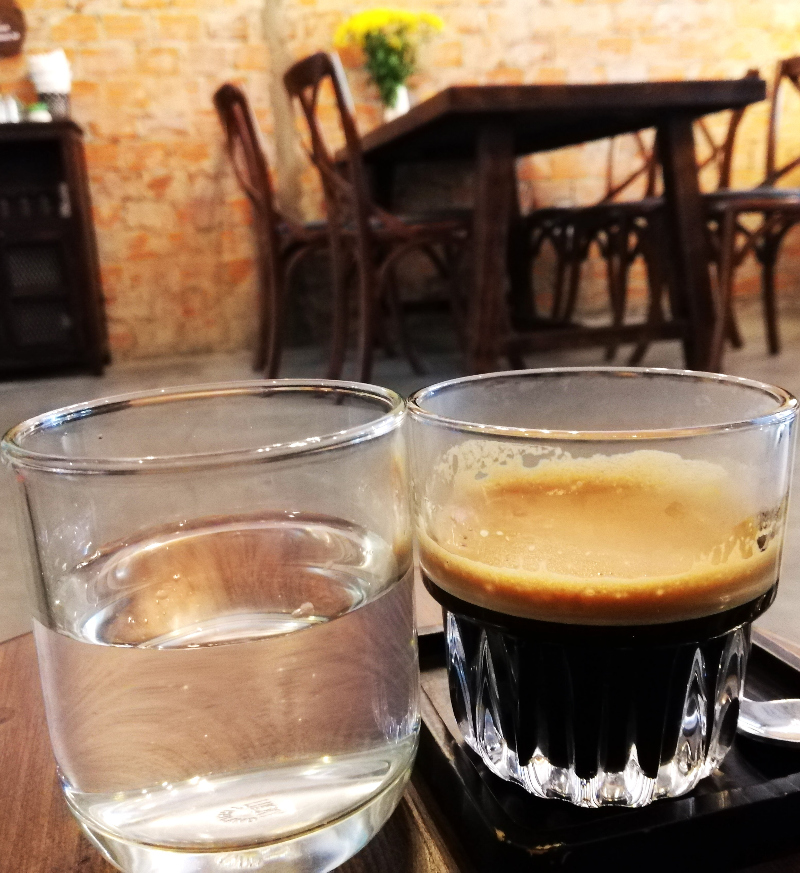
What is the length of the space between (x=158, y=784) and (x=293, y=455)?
111mm

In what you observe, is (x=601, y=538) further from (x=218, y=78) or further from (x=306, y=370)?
(x=218, y=78)

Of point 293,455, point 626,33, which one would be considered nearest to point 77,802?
point 293,455

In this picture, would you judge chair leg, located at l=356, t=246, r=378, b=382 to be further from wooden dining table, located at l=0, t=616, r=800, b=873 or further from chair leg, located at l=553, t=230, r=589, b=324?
wooden dining table, located at l=0, t=616, r=800, b=873

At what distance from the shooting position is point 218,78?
3256 mm

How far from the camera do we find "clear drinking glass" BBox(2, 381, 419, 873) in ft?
0.84

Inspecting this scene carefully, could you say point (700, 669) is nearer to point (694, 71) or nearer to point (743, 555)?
point (743, 555)

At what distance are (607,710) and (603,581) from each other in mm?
56

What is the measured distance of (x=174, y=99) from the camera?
3.22m

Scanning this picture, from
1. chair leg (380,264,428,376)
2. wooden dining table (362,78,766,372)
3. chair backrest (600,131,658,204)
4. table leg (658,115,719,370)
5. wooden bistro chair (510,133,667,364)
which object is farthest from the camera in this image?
chair backrest (600,131,658,204)

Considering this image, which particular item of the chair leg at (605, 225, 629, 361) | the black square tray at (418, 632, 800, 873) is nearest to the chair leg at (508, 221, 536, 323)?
the chair leg at (605, 225, 629, 361)

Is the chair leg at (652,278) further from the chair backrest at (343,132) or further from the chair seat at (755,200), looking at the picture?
the chair backrest at (343,132)

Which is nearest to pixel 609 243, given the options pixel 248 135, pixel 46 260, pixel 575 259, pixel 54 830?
pixel 575 259

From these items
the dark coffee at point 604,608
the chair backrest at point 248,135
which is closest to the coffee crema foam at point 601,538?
the dark coffee at point 604,608

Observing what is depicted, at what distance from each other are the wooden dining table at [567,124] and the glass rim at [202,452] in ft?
5.08
